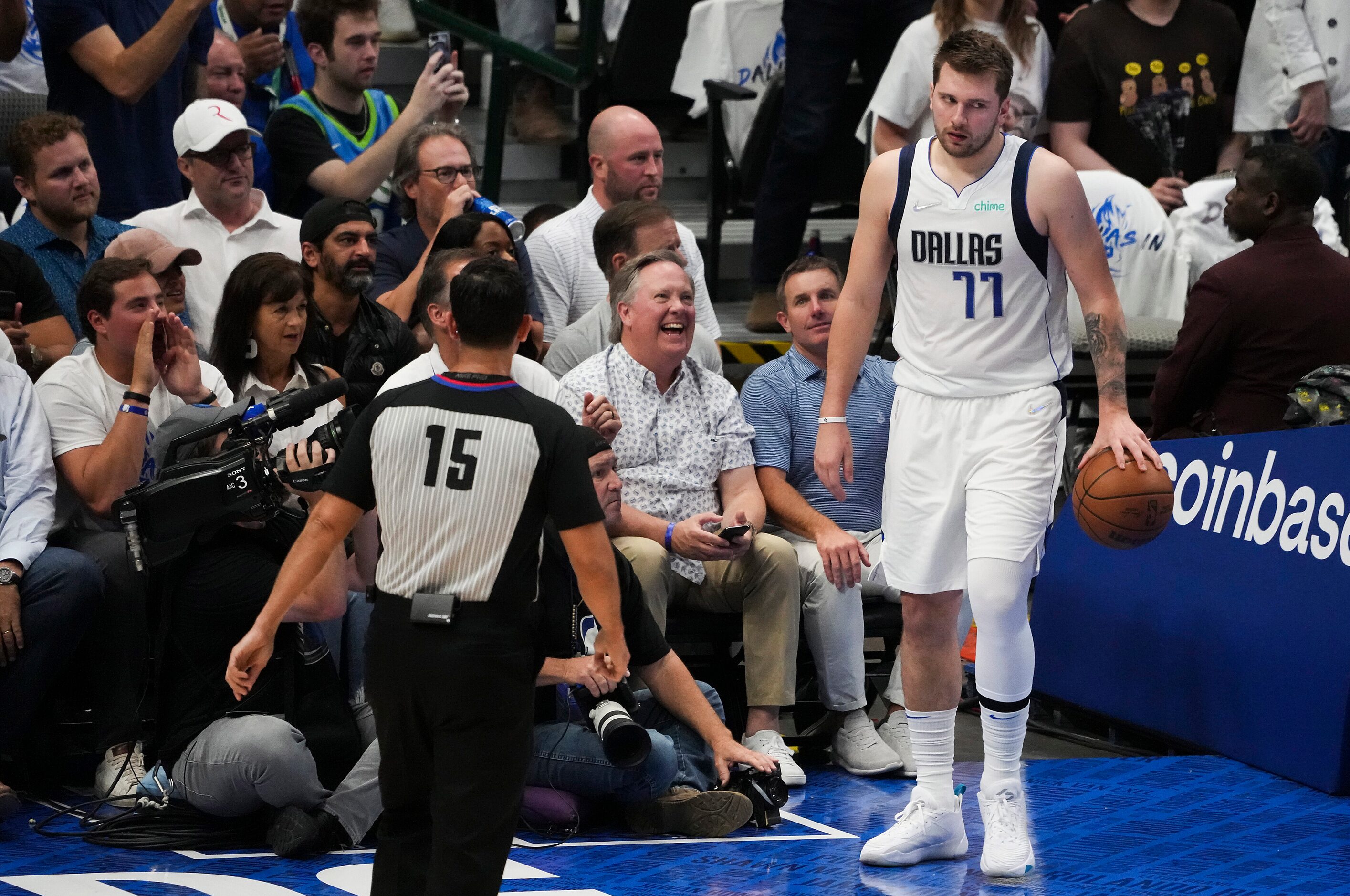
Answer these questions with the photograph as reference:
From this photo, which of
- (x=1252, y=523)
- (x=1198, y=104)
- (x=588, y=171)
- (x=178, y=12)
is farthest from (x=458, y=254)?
(x=1198, y=104)

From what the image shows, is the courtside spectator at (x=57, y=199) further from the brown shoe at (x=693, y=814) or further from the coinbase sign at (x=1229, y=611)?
the coinbase sign at (x=1229, y=611)

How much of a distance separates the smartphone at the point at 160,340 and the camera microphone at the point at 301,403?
3.88 feet

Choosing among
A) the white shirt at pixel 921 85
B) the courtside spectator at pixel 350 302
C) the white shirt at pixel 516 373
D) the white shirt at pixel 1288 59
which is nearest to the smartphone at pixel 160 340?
the courtside spectator at pixel 350 302

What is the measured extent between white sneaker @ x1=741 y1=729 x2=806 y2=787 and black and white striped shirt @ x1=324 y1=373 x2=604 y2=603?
199 centimetres

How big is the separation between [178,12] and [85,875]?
142 inches

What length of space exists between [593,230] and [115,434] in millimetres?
2208

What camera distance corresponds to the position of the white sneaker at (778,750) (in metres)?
5.57

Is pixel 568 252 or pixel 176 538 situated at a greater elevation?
pixel 568 252

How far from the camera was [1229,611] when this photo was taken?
5.78 m

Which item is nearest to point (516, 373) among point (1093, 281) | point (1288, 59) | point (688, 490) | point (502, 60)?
point (688, 490)

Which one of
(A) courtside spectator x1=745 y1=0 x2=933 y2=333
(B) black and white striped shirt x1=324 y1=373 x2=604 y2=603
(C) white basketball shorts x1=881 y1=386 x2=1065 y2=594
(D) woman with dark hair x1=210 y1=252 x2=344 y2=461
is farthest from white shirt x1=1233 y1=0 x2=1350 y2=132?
(B) black and white striped shirt x1=324 y1=373 x2=604 y2=603

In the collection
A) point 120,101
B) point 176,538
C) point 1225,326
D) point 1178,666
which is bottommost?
point 1178,666

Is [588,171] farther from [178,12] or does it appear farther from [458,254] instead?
[458,254]

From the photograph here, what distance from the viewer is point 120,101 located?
22.8 feet
